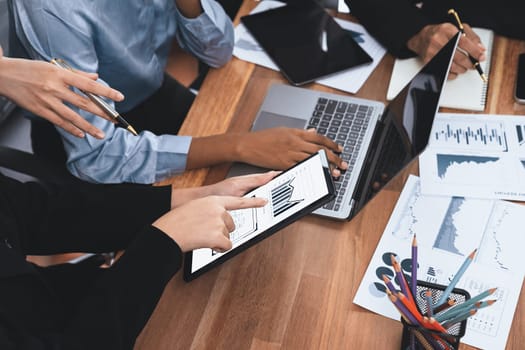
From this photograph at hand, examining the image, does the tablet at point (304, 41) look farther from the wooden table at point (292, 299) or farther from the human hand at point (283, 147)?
the wooden table at point (292, 299)

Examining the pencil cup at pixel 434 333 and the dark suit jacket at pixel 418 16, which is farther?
the dark suit jacket at pixel 418 16

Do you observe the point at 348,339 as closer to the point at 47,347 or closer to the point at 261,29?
the point at 47,347

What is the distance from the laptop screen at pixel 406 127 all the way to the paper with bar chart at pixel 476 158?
0.30ft

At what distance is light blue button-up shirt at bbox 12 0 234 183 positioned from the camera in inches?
43.5

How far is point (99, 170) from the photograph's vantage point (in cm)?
119

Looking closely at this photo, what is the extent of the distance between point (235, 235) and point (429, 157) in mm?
440

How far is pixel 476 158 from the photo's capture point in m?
1.09

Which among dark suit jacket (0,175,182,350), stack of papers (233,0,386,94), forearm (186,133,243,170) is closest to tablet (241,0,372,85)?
stack of papers (233,0,386,94)

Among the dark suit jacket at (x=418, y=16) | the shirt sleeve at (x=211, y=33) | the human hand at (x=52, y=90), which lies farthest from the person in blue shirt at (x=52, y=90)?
the dark suit jacket at (x=418, y=16)

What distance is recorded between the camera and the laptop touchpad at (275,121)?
1196 mm

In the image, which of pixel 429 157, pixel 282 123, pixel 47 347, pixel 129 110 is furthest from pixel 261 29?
pixel 47 347

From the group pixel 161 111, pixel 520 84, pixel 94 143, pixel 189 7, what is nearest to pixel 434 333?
pixel 520 84

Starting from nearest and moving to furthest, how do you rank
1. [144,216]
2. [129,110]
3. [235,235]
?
[235,235], [144,216], [129,110]

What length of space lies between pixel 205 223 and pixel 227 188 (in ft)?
0.44
